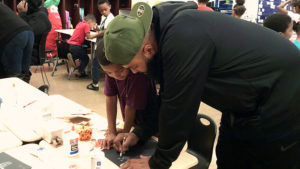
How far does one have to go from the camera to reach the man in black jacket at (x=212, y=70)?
85cm

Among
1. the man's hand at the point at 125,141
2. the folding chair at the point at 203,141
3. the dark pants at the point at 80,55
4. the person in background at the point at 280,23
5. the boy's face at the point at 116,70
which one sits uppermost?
the person in background at the point at 280,23

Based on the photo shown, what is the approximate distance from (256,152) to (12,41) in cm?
252

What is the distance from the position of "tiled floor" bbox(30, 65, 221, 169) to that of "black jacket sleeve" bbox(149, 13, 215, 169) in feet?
7.66

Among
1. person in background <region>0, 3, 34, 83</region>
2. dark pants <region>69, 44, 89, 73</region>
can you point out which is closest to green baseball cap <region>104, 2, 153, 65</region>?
person in background <region>0, 3, 34, 83</region>

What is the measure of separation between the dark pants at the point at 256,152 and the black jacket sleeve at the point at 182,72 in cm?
31

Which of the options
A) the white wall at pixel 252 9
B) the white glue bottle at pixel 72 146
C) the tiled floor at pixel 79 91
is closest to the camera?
the white glue bottle at pixel 72 146

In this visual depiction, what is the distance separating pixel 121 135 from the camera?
1359mm

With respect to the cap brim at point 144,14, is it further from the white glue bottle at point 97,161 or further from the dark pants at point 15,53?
the dark pants at point 15,53

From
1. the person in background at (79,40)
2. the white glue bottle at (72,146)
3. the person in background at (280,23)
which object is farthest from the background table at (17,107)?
the person in background at (79,40)

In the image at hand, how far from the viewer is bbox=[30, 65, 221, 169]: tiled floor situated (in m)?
3.59

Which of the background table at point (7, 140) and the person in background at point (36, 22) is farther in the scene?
the person in background at point (36, 22)

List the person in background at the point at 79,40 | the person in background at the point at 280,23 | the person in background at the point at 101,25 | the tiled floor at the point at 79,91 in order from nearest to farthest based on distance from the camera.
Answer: the person in background at the point at 280,23 → the tiled floor at the point at 79,91 → the person in background at the point at 101,25 → the person in background at the point at 79,40

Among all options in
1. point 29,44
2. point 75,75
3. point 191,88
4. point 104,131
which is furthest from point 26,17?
point 191,88

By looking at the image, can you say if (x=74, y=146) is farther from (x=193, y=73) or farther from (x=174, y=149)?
(x=193, y=73)
